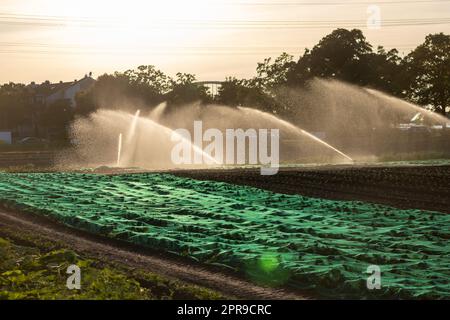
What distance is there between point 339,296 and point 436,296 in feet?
4.69

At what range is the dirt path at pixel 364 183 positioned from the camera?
2505cm

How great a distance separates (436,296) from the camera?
11617 millimetres

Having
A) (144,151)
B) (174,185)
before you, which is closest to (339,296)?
(174,185)

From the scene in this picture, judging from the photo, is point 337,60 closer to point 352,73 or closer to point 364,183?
point 352,73

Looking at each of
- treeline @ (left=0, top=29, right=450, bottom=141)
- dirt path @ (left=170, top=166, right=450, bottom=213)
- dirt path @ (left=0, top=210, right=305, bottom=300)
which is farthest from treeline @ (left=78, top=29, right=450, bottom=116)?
dirt path @ (left=0, top=210, right=305, bottom=300)

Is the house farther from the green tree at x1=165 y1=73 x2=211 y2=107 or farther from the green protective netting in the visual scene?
the green protective netting

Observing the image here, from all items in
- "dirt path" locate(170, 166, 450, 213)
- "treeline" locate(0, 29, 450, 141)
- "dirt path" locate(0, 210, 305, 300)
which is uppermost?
"treeline" locate(0, 29, 450, 141)

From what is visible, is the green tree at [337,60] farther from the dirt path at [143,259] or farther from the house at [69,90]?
the house at [69,90]

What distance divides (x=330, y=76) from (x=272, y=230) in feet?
204

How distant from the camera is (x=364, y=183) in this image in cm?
2984

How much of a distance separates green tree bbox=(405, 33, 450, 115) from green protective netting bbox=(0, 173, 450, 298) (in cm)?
4936

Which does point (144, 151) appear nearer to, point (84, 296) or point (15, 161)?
point (15, 161)

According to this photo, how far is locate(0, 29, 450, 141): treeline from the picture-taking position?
7469 cm

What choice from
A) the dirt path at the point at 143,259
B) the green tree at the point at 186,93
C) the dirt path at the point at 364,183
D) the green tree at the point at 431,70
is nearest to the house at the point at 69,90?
the green tree at the point at 186,93
